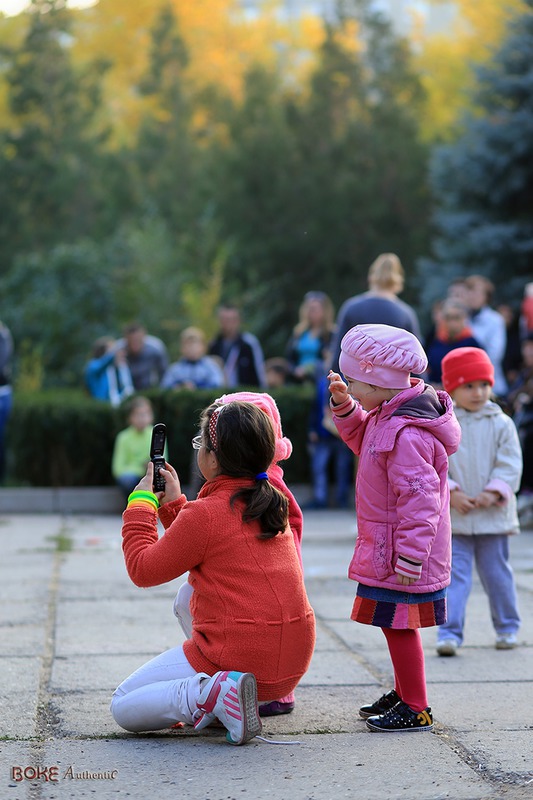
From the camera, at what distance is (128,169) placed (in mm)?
25797

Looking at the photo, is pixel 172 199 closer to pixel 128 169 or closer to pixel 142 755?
pixel 128 169

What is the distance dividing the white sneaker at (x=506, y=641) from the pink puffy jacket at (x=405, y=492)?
139 cm

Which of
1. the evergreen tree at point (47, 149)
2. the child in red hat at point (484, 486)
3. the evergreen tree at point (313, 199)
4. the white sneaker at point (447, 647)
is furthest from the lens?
the evergreen tree at point (313, 199)

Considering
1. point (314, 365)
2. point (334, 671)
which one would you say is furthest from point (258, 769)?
point (314, 365)

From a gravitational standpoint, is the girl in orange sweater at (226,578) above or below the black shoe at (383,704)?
above

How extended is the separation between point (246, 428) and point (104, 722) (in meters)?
1.12

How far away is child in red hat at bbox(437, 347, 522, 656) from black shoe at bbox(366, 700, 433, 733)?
4.28 ft

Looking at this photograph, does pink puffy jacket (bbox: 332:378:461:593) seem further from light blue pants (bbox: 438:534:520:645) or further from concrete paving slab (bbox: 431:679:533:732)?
light blue pants (bbox: 438:534:520:645)

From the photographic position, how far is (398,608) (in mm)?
3984

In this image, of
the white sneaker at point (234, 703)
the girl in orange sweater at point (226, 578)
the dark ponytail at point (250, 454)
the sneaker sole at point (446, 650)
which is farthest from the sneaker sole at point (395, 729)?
the sneaker sole at point (446, 650)

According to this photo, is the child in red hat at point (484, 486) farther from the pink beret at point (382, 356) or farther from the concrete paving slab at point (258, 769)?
the concrete paving slab at point (258, 769)

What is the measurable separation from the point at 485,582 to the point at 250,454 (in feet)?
6.53

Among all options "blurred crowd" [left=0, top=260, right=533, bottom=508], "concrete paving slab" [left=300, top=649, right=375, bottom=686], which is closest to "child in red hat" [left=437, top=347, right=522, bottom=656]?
"concrete paving slab" [left=300, top=649, right=375, bottom=686]

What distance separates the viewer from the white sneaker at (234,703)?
369cm
